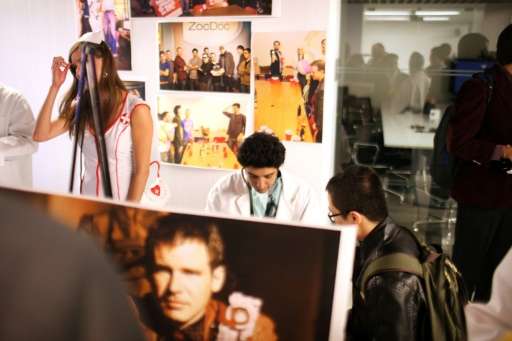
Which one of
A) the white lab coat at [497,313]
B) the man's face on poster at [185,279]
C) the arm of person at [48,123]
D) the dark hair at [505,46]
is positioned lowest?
the white lab coat at [497,313]

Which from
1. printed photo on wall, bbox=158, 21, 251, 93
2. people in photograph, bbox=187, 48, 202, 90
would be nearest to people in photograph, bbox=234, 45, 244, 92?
printed photo on wall, bbox=158, 21, 251, 93

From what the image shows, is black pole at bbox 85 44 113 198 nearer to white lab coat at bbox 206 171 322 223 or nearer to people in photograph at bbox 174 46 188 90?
white lab coat at bbox 206 171 322 223

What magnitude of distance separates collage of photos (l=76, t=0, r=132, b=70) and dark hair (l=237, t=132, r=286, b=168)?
1.45 meters

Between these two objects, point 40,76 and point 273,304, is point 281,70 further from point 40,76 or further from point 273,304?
point 273,304

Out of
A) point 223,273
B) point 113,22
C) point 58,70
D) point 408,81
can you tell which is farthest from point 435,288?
point 113,22

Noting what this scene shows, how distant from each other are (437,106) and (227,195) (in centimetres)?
190

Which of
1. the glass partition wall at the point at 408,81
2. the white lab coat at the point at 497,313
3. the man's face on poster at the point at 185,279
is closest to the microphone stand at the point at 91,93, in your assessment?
the man's face on poster at the point at 185,279

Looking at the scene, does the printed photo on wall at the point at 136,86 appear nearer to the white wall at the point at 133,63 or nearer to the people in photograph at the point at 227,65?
the white wall at the point at 133,63

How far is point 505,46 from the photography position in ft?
6.55

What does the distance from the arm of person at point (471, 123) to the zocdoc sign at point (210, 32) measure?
1.37 metres

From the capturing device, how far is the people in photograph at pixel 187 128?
3.11 metres

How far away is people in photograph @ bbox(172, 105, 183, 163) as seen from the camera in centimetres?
312

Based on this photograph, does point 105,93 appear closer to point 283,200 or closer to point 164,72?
point 283,200

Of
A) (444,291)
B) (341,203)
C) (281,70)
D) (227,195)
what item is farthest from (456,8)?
→ (444,291)
